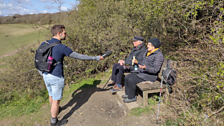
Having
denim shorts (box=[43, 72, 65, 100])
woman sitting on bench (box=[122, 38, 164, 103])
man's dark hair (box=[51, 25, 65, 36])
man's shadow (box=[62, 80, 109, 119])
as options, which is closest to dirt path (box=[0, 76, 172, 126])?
man's shadow (box=[62, 80, 109, 119])

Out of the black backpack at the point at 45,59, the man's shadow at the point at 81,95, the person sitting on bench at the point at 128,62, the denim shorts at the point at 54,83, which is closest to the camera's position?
the black backpack at the point at 45,59

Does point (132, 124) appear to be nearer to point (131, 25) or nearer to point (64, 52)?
point (64, 52)

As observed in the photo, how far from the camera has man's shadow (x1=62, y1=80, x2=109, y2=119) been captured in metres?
3.66

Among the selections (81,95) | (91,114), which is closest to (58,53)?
(91,114)

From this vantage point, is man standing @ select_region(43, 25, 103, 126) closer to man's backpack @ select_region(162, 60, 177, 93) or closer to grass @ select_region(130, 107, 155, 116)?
grass @ select_region(130, 107, 155, 116)

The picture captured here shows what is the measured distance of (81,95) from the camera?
431 centimetres

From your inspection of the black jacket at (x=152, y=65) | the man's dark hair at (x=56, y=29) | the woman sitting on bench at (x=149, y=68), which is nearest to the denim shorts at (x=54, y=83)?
the man's dark hair at (x=56, y=29)

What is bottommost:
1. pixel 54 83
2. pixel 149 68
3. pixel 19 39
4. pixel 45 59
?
pixel 54 83

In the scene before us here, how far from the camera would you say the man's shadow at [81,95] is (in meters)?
3.66

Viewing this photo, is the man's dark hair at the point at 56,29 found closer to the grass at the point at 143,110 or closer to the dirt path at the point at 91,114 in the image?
the dirt path at the point at 91,114

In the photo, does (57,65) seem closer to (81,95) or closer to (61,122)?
(61,122)

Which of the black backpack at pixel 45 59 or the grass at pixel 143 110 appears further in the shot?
the grass at pixel 143 110

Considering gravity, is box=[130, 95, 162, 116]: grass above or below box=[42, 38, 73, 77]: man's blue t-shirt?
below

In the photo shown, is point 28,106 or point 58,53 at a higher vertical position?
point 58,53
